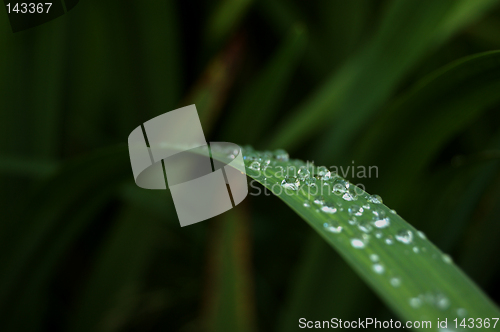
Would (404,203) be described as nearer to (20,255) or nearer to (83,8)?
(20,255)

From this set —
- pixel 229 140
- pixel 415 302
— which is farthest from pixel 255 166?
pixel 229 140

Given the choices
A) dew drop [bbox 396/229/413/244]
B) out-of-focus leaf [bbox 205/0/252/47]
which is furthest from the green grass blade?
out-of-focus leaf [bbox 205/0/252/47]

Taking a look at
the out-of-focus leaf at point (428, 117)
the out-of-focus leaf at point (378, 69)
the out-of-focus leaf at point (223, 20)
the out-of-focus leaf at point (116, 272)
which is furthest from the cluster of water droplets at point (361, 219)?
the out-of-focus leaf at point (223, 20)

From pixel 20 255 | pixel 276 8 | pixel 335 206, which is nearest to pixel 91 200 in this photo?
pixel 20 255

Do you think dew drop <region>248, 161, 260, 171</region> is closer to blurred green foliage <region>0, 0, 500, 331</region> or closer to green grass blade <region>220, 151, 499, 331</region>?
green grass blade <region>220, 151, 499, 331</region>


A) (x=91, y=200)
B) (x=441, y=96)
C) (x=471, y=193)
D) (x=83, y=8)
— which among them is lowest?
(x=471, y=193)

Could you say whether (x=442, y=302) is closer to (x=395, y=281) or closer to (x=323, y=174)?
(x=395, y=281)
